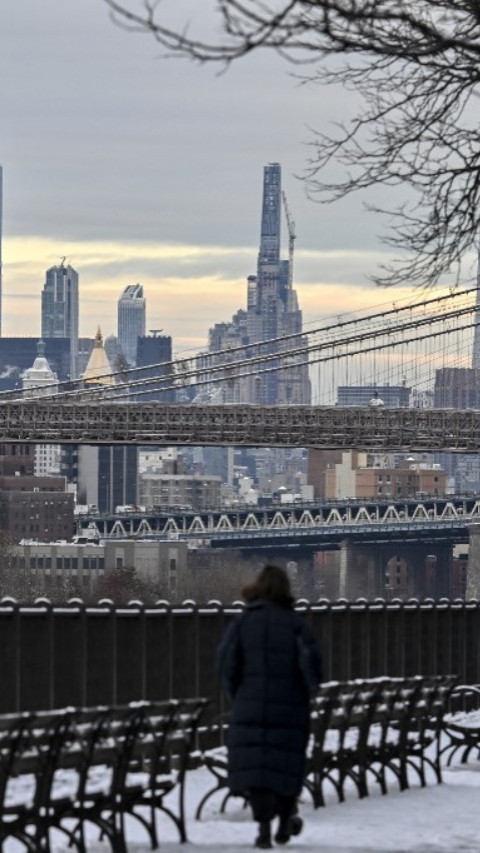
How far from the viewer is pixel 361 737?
52.6ft

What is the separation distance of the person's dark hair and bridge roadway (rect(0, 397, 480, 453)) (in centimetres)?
7010

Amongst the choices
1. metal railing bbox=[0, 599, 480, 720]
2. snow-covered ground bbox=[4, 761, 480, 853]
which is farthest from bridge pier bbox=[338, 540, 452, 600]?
snow-covered ground bbox=[4, 761, 480, 853]

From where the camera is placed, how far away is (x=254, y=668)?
43.3ft

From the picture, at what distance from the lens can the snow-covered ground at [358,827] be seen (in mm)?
13648

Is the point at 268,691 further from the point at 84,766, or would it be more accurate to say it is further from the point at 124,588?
the point at 124,588

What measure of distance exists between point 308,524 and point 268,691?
139m

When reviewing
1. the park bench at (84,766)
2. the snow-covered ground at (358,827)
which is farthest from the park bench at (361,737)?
the park bench at (84,766)

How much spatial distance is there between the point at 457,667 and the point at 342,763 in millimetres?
6822

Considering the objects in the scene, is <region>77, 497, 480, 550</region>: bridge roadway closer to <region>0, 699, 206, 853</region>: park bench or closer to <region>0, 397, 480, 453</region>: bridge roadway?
<region>0, 397, 480, 453</region>: bridge roadway

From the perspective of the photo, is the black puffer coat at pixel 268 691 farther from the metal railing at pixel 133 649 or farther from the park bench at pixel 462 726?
the park bench at pixel 462 726

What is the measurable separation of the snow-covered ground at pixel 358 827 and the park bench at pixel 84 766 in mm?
248

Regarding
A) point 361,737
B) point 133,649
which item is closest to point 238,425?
point 133,649

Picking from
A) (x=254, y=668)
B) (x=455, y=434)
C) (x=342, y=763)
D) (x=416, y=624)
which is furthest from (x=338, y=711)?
(x=455, y=434)

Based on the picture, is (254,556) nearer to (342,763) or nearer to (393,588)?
(393,588)
